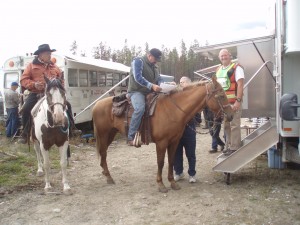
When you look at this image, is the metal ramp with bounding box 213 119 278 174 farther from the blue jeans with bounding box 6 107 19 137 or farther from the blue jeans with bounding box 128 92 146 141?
the blue jeans with bounding box 6 107 19 137

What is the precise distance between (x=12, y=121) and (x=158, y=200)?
8.02m

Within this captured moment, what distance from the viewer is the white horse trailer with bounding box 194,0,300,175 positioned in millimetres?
4281

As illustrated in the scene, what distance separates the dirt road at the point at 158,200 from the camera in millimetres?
4504

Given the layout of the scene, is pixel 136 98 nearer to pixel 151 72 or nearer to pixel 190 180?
pixel 151 72

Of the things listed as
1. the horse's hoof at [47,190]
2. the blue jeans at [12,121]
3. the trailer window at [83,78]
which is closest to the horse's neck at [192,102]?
the horse's hoof at [47,190]

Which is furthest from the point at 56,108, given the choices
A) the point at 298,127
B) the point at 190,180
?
the point at 298,127

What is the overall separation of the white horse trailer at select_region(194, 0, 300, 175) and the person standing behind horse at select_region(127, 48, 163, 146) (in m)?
1.10

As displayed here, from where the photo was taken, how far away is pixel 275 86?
5.84 m

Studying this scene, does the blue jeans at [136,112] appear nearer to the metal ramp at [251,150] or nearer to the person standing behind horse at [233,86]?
the person standing behind horse at [233,86]

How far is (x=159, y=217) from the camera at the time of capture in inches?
179

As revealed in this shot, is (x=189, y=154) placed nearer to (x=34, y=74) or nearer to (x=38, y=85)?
(x=38, y=85)

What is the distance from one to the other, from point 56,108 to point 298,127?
3.64 metres

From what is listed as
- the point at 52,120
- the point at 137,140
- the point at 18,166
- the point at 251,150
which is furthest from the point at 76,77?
the point at 251,150

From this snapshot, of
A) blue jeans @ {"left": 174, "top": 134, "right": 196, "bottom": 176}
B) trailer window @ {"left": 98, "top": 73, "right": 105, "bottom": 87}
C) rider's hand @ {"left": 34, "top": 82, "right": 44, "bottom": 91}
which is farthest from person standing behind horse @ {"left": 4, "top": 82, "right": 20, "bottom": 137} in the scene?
blue jeans @ {"left": 174, "top": 134, "right": 196, "bottom": 176}
